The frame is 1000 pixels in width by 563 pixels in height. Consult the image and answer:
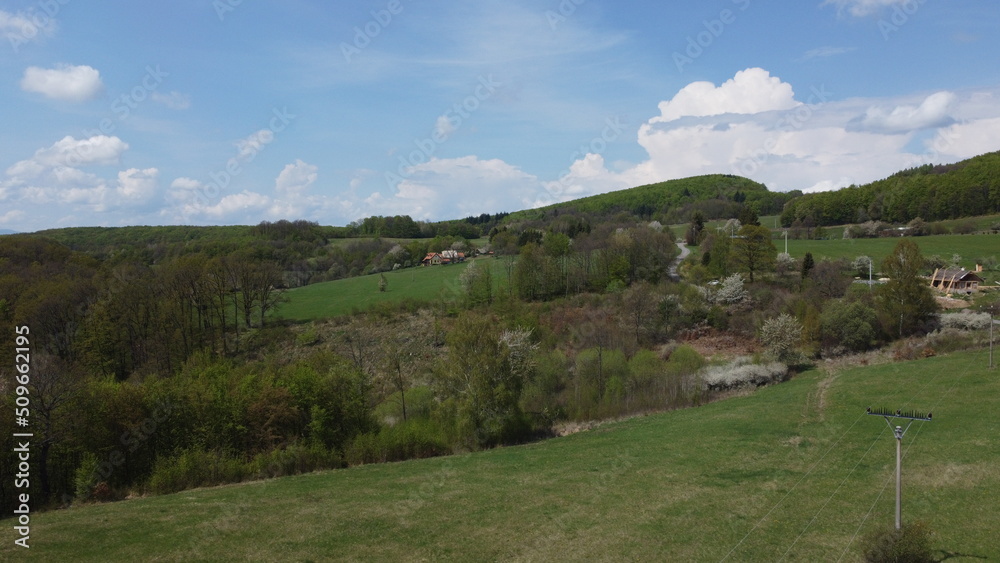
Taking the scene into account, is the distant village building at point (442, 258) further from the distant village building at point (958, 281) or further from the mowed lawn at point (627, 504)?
the mowed lawn at point (627, 504)

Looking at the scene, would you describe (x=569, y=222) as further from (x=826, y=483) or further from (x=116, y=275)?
(x=826, y=483)

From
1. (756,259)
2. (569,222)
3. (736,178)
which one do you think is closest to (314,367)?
(756,259)

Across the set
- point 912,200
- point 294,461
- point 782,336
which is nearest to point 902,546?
point 294,461

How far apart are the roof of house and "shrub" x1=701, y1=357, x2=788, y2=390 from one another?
2751 centimetres

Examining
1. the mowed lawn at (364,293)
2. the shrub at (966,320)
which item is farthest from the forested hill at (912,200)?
the mowed lawn at (364,293)

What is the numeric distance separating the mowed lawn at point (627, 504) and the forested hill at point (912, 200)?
80975 mm

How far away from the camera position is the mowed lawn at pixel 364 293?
67.4 m

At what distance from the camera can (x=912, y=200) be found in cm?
9381

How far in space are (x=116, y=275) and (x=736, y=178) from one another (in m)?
186

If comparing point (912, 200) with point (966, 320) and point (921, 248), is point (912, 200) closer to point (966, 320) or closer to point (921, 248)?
point (921, 248)

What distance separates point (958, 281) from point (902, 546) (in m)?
54.6

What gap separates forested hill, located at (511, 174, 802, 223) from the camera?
132m

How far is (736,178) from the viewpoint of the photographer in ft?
625

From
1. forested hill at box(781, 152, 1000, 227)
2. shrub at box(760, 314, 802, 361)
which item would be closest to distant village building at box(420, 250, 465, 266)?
shrub at box(760, 314, 802, 361)
